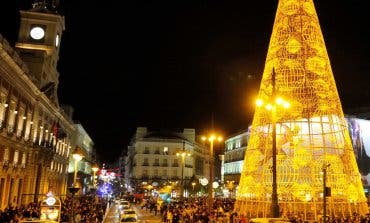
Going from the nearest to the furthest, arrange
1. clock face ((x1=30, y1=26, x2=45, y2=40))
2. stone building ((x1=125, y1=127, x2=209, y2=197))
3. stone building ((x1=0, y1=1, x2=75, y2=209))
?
stone building ((x1=0, y1=1, x2=75, y2=209)) → clock face ((x1=30, y1=26, x2=45, y2=40)) → stone building ((x1=125, y1=127, x2=209, y2=197))

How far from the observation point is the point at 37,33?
53.2 m

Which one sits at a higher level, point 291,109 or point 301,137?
point 291,109

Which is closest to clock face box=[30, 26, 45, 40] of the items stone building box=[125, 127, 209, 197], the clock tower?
the clock tower

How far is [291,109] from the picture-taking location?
2473 cm

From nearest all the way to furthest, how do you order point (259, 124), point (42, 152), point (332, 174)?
point (332, 174), point (259, 124), point (42, 152)

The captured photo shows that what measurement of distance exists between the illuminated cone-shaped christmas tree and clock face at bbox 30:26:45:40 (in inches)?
1458

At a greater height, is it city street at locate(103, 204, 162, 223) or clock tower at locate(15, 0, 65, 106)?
clock tower at locate(15, 0, 65, 106)

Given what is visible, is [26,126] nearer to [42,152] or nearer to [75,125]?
[42,152]

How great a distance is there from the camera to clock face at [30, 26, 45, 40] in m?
53.0

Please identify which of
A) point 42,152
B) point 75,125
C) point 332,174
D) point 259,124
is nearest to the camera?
point 332,174

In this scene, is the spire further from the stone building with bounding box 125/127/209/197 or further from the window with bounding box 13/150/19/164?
the stone building with bounding box 125/127/209/197

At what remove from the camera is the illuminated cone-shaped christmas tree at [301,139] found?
77.4ft

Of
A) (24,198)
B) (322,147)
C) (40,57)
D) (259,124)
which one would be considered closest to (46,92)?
(40,57)

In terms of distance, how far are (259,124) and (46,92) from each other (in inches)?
1185
